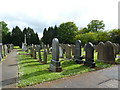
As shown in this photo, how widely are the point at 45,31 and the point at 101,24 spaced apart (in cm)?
2947

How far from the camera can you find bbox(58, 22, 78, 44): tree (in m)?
54.0

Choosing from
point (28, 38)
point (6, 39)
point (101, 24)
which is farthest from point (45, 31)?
point (101, 24)

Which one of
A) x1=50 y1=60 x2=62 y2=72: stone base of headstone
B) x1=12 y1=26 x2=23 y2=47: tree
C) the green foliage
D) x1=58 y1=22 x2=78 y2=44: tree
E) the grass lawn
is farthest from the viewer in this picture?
x1=12 y1=26 x2=23 y2=47: tree

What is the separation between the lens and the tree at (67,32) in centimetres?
5400

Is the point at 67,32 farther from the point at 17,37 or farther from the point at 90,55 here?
the point at 90,55

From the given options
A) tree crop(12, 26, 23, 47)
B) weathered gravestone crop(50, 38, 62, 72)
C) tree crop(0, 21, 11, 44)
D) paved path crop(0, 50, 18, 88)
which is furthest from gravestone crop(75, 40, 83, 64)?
tree crop(0, 21, 11, 44)

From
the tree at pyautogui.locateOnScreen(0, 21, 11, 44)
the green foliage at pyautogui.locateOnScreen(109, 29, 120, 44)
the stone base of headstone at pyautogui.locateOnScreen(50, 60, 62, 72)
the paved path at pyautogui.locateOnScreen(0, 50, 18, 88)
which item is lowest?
the paved path at pyautogui.locateOnScreen(0, 50, 18, 88)

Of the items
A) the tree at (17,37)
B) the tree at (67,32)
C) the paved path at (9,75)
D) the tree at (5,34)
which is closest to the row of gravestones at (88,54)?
the paved path at (9,75)

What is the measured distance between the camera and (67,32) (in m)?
55.3

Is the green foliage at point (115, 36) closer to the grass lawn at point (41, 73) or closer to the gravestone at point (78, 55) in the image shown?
the gravestone at point (78, 55)

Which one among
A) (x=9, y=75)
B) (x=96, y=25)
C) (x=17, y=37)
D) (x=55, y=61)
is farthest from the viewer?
(x=96, y=25)

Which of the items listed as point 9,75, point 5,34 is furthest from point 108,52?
point 5,34

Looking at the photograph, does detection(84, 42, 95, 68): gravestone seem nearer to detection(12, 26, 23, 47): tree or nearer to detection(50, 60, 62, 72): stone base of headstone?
detection(50, 60, 62, 72): stone base of headstone

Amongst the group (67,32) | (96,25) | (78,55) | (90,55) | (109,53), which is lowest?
(78,55)
